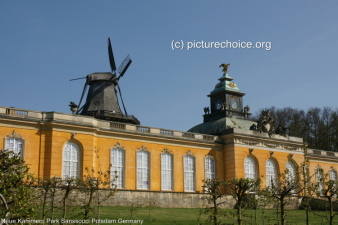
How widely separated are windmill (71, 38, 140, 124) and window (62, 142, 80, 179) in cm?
893

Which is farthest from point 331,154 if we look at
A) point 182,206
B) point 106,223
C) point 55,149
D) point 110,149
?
point 106,223

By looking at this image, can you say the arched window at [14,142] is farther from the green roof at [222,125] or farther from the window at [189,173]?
the green roof at [222,125]

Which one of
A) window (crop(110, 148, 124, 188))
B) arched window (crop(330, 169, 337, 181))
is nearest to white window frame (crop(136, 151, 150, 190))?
window (crop(110, 148, 124, 188))

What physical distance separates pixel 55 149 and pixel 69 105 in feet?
20.7

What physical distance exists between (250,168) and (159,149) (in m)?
9.19

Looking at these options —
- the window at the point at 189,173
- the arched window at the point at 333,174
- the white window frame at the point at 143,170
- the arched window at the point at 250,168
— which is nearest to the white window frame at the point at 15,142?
the white window frame at the point at 143,170

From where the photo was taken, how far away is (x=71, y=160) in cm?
3328

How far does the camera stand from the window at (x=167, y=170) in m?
38.4

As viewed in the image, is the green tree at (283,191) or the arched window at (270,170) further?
the arched window at (270,170)

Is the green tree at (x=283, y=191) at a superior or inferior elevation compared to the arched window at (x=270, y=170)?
inferior

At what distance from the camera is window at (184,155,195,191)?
3971 cm

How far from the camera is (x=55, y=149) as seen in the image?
32.5 m

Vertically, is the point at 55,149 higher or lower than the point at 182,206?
higher

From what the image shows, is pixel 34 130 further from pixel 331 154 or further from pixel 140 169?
pixel 331 154
